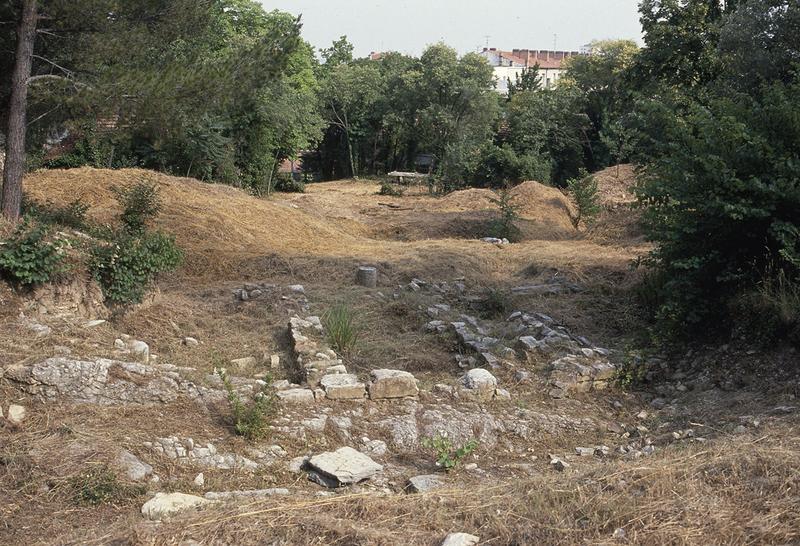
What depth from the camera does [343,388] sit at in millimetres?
6258

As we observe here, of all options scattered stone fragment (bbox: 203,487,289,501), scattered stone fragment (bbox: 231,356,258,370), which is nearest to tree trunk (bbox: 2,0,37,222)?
scattered stone fragment (bbox: 231,356,258,370)

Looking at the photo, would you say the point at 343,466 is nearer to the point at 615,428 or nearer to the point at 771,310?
the point at 615,428

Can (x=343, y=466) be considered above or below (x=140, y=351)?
below

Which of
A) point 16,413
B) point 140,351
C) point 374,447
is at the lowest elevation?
point 374,447

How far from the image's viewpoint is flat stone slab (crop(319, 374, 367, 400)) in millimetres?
6230

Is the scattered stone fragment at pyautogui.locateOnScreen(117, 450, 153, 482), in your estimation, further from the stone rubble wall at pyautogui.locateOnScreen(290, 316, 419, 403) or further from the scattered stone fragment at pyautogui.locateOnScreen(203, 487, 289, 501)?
the stone rubble wall at pyautogui.locateOnScreen(290, 316, 419, 403)

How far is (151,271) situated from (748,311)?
6172 millimetres

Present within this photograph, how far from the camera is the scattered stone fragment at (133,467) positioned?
15.1 feet

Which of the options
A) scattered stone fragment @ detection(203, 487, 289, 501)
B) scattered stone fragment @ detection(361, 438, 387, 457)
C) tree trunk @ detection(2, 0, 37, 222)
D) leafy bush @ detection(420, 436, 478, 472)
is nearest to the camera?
scattered stone fragment @ detection(203, 487, 289, 501)

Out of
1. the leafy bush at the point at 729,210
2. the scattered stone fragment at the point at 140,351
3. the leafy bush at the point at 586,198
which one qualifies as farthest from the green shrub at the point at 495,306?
the leafy bush at the point at 586,198

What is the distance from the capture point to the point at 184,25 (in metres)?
9.36

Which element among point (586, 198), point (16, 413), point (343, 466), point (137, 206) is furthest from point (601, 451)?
point (586, 198)

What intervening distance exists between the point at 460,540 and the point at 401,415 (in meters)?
2.57

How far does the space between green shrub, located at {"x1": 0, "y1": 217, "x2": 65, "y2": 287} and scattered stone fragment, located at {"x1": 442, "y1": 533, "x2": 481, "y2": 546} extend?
4.93m
